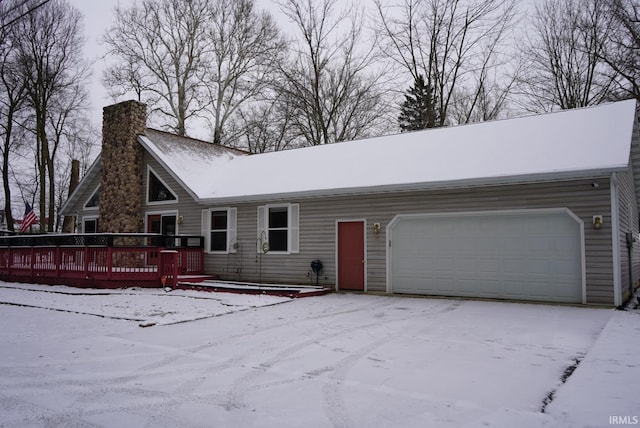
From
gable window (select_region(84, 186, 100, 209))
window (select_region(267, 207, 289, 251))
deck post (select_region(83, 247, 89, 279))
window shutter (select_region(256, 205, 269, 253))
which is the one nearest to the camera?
deck post (select_region(83, 247, 89, 279))

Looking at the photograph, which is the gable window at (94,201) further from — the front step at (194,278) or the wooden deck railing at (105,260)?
the front step at (194,278)

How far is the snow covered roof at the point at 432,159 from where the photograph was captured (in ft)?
31.1

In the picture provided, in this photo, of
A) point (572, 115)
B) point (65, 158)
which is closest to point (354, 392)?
point (572, 115)

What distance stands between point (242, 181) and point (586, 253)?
9829mm

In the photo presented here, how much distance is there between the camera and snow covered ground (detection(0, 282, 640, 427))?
11.8 ft

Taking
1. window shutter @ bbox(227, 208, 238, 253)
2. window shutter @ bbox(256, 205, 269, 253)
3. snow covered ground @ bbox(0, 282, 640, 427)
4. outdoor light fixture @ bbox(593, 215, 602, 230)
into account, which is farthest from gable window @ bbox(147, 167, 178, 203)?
outdoor light fixture @ bbox(593, 215, 602, 230)

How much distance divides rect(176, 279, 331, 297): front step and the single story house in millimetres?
681

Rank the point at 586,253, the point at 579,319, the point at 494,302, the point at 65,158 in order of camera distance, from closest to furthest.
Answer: the point at 579,319
the point at 586,253
the point at 494,302
the point at 65,158

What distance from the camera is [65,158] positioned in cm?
4278

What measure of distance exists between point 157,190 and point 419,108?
15.5 meters

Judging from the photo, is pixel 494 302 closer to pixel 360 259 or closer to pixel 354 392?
pixel 360 259

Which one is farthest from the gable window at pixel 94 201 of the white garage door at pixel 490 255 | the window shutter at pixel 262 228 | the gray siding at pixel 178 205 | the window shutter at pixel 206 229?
the white garage door at pixel 490 255

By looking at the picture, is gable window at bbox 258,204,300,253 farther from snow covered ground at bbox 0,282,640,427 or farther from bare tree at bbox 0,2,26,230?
bare tree at bbox 0,2,26,230

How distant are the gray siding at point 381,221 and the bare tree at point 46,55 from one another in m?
15.3
